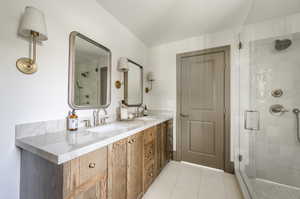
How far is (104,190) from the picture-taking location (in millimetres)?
945

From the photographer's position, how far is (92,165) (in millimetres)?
849

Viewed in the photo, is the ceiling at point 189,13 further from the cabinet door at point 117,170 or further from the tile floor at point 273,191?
the tile floor at point 273,191

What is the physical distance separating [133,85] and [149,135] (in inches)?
39.3

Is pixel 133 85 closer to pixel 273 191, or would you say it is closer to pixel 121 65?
pixel 121 65

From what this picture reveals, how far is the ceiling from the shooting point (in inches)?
60.5

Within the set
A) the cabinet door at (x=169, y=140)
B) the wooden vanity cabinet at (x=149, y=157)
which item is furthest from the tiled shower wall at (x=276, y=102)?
the wooden vanity cabinet at (x=149, y=157)

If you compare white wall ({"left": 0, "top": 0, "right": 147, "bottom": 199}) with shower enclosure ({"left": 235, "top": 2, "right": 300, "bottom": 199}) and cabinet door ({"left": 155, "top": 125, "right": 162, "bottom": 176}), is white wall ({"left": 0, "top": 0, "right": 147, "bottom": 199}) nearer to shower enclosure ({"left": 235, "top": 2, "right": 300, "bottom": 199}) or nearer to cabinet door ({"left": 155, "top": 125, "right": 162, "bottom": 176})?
cabinet door ({"left": 155, "top": 125, "right": 162, "bottom": 176})

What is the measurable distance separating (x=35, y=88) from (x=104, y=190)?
0.97 metres

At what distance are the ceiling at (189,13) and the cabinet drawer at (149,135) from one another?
1577 millimetres

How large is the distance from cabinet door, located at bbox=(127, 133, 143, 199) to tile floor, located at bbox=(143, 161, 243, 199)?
0.26 metres

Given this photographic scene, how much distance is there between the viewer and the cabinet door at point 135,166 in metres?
1.22

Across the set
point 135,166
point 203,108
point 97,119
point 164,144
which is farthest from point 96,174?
point 203,108

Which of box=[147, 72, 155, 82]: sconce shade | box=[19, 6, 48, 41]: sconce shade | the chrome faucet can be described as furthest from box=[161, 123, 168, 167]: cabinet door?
box=[19, 6, 48, 41]: sconce shade

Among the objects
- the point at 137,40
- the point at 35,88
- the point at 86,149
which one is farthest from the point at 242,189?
the point at 137,40
